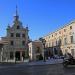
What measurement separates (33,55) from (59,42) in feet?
33.4

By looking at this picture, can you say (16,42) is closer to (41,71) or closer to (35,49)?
(35,49)

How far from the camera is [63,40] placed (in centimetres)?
7144

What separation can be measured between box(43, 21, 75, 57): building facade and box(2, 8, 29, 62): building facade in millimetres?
9093

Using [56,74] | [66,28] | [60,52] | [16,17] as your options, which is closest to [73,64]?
[56,74]

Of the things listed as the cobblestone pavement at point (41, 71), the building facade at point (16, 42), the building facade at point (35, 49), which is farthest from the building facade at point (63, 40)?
the cobblestone pavement at point (41, 71)

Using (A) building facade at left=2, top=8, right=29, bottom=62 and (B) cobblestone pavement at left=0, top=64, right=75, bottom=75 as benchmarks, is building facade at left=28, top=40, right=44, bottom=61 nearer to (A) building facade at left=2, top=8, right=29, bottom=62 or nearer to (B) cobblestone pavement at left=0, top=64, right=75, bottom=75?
(A) building facade at left=2, top=8, right=29, bottom=62

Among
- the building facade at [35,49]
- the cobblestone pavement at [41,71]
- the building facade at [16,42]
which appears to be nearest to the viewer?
the cobblestone pavement at [41,71]

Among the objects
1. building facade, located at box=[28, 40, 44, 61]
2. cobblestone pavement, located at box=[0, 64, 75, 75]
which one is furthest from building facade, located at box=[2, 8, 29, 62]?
cobblestone pavement, located at box=[0, 64, 75, 75]

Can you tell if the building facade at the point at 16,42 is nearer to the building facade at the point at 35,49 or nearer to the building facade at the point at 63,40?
the building facade at the point at 35,49

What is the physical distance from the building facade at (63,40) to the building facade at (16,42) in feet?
29.8

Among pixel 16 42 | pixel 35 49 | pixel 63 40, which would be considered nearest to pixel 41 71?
pixel 35 49

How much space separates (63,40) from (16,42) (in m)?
14.2

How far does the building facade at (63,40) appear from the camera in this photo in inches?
2586

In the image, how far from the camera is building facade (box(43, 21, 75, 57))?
6569cm
